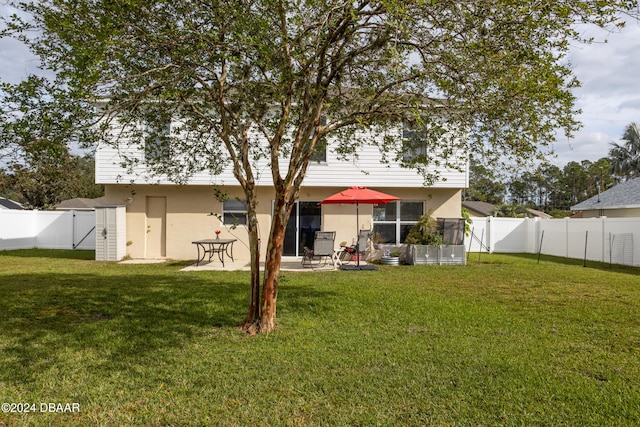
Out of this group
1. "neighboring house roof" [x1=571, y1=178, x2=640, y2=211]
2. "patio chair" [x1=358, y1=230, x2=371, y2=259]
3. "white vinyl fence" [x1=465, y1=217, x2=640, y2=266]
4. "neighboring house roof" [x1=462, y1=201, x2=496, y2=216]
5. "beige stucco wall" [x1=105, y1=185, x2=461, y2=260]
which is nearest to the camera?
"patio chair" [x1=358, y1=230, x2=371, y2=259]

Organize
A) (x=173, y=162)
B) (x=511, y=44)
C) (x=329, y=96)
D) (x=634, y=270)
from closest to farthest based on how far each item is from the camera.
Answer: (x=511, y=44) < (x=329, y=96) < (x=173, y=162) < (x=634, y=270)

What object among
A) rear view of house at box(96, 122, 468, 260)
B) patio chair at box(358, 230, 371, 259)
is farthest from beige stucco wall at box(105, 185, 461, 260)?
patio chair at box(358, 230, 371, 259)

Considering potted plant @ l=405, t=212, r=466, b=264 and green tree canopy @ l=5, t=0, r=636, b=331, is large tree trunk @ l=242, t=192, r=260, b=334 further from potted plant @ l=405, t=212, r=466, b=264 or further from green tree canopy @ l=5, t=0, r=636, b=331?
potted plant @ l=405, t=212, r=466, b=264

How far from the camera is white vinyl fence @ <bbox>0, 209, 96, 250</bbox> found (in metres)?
18.0

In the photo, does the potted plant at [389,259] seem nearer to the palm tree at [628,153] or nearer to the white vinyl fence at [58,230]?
the white vinyl fence at [58,230]

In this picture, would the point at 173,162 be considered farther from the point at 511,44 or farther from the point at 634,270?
the point at 634,270

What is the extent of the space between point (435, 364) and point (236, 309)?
3.48 m

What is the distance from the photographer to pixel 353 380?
3.94m

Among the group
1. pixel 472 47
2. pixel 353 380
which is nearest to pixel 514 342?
pixel 353 380

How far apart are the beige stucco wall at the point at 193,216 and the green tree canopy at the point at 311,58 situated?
8641 mm

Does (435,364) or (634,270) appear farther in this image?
(634,270)

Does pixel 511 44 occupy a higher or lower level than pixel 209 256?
higher

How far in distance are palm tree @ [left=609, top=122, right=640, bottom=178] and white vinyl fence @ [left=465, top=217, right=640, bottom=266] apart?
2091 cm

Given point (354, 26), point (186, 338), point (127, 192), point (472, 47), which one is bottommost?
point (186, 338)
